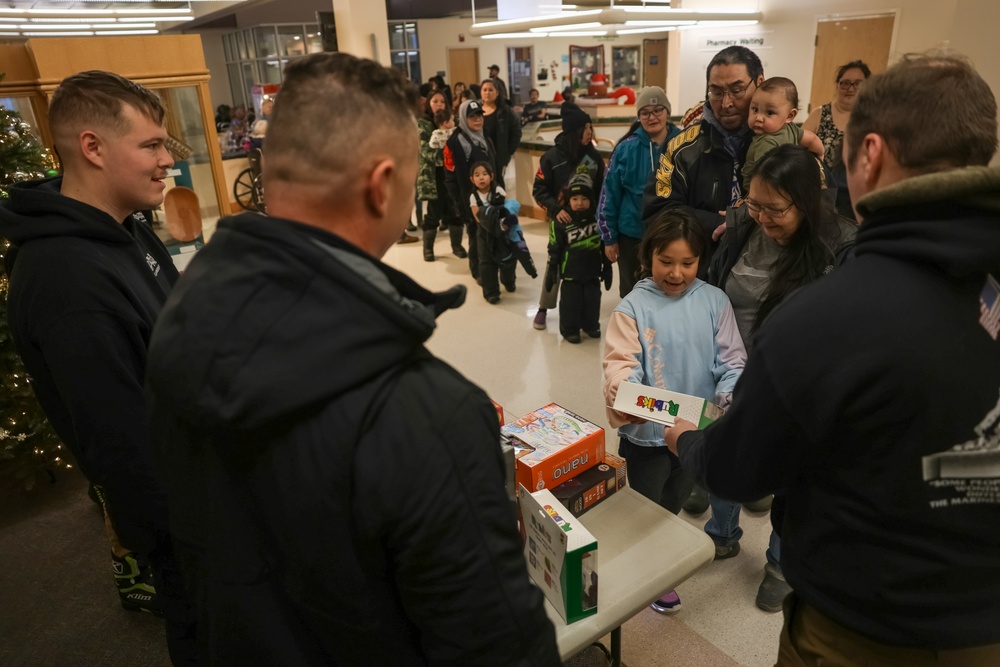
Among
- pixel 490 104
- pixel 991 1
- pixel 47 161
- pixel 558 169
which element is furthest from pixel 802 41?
pixel 47 161

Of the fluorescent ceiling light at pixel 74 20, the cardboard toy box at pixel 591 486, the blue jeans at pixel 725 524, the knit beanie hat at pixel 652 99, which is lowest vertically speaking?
the blue jeans at pixel 725 524

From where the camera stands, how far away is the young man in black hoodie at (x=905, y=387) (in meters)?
0.97

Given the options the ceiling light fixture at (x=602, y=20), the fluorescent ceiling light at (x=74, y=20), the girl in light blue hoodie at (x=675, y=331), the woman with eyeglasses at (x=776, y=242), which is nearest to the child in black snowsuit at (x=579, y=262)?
the ceiling light fixture at (x=602, y=20)

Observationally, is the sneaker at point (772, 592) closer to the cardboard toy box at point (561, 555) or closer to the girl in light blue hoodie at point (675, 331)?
the girl in light blue hoodie at point (675, 331)

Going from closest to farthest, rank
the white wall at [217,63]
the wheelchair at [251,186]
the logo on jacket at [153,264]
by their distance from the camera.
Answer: the logo on jacket at [153,264]
the wheelchair at [251,186]
the white wall at [217,63]

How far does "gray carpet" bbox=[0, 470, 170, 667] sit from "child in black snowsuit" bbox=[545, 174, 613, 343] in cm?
309

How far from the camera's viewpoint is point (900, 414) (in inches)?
39.0

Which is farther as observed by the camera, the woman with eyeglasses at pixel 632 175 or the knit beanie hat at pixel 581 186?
the knit beanie hat at pixel 581 186

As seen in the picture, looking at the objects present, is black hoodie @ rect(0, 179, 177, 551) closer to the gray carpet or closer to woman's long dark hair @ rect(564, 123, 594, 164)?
the gray carpet

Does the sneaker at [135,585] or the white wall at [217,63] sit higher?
the white wall at [217,63]

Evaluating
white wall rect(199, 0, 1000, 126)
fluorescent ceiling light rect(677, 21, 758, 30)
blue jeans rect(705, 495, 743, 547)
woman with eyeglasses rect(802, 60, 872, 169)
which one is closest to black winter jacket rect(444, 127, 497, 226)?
white wall rect(199, 0, 1000, 126)

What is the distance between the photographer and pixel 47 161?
10.2 ft

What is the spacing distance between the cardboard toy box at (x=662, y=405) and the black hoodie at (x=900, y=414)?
0.48m

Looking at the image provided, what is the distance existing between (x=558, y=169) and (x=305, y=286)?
4067mm
